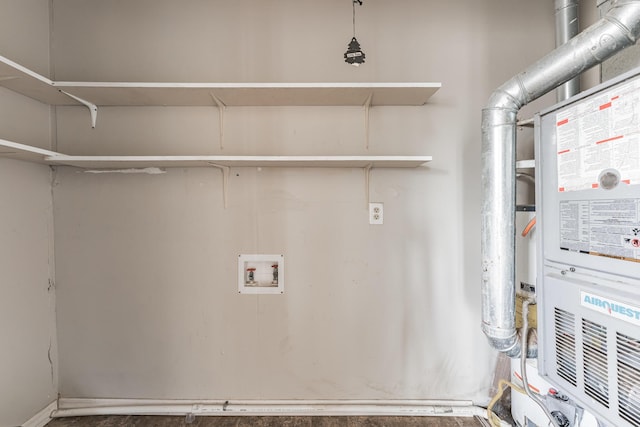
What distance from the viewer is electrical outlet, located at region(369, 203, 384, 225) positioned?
1793 millimetres

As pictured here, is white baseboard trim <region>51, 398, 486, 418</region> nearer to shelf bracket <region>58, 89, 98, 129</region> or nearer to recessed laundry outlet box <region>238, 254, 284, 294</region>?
recessed laundry outlet box <region>238, 254, 284, 294</region>

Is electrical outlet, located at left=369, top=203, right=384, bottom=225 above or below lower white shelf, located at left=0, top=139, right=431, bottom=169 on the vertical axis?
below

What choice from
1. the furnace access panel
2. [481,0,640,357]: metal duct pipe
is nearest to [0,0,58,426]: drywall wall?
[481,0,640,357]: metal duct pipe

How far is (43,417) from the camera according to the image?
1702 mm

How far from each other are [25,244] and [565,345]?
2.70 metres

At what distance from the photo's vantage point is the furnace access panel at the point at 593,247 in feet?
2.89

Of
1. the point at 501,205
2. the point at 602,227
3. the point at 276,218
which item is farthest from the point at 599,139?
the point at 276,218

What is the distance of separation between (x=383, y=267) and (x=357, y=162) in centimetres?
67

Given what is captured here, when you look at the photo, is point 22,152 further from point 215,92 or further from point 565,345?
point 565,345

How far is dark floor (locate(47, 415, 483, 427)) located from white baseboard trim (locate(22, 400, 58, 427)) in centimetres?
4

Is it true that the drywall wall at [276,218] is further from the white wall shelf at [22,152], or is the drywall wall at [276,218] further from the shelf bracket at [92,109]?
the white wall shelf at [22,152]

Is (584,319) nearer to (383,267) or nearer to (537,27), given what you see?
(383,267)

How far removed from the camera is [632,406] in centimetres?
87

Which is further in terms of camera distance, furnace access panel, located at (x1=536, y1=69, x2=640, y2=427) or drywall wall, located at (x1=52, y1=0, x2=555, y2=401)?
drywall wall, located at (x1=52, y1=0, x2=555, y2=401)
